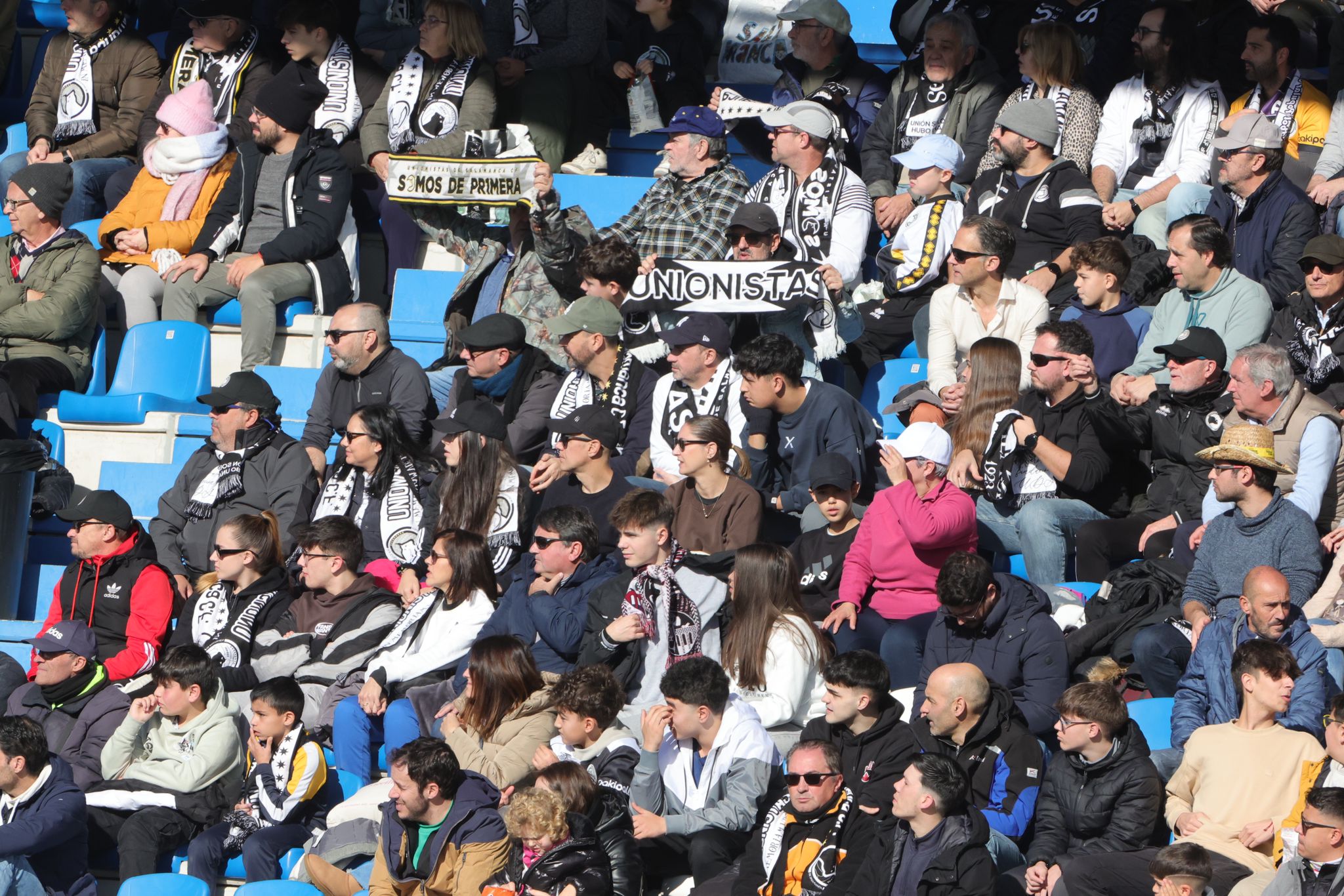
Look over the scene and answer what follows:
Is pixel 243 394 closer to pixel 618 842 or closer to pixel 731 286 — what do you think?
pixel 731 286

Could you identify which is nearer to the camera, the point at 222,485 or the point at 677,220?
the point at 222,485

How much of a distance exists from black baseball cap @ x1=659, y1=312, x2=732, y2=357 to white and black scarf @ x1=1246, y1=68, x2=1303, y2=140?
110 inches

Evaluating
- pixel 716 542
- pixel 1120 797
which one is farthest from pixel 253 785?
pixel 1120 797

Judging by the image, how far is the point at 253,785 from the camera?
709 cm

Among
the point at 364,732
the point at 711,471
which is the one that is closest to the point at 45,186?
the point at 364,732

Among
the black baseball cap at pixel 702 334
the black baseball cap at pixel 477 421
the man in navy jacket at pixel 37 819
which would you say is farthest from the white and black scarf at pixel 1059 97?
the man in navy jacket at pixel 37 819

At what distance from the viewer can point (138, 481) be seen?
30.0 feet

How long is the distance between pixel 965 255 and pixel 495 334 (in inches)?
79.1

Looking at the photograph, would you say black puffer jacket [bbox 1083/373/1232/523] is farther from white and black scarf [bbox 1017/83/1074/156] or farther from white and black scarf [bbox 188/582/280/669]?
white and black scarf [bbox 188/582/280/669]

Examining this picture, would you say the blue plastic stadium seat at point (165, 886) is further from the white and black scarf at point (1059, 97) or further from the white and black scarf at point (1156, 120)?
the white and black scarf at point (1156, 120)

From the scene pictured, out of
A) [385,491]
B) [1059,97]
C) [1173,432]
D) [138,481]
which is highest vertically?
[1059,97]

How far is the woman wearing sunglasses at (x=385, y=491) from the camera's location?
27.0 feet

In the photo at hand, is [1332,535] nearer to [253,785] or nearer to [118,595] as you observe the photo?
[253,785]

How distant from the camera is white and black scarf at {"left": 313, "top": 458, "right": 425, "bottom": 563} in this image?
8234 millimetres
